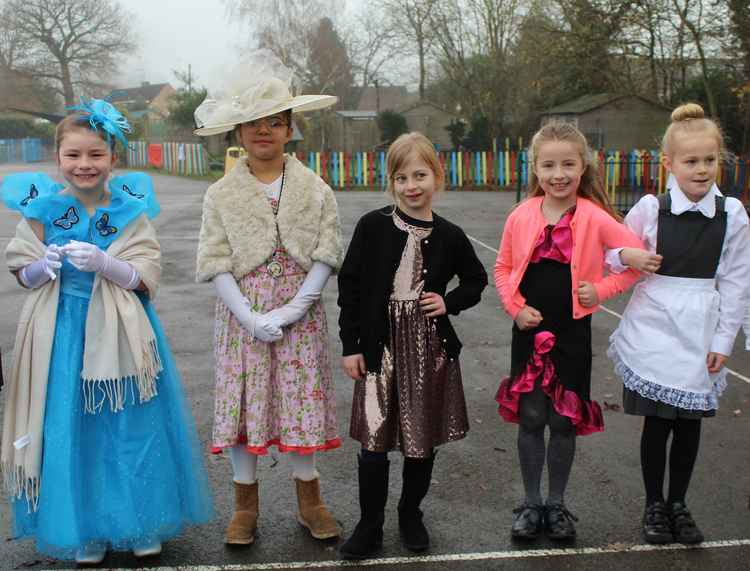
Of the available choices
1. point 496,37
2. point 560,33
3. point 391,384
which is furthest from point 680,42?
point 391,384

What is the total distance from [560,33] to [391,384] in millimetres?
18216

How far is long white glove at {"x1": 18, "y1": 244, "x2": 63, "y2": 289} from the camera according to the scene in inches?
111

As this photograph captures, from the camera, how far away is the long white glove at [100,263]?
2.80 meters

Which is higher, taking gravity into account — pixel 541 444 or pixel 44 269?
pixel 44 269

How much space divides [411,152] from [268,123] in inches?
22.5

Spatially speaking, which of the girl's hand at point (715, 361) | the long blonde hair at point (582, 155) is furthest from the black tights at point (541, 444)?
the long blonde hair at point (582, 155)

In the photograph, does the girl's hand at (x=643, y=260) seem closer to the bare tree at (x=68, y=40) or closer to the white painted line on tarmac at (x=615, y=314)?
the white painted line on tarmac at (x=615, y=314)

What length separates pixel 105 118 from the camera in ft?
9.94

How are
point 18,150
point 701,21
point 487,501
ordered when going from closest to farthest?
point 487,501
point 701,21
point 18,150

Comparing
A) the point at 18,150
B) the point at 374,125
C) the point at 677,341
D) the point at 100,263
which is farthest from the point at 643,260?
the point at 18,150

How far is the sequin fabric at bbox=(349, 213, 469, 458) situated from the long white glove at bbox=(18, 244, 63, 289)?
3.92ft

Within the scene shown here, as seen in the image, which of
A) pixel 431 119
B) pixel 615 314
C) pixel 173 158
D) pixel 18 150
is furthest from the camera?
pixel 18 150

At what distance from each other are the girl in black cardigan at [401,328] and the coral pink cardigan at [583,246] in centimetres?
22

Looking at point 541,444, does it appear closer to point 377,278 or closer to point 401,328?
point 401,328
